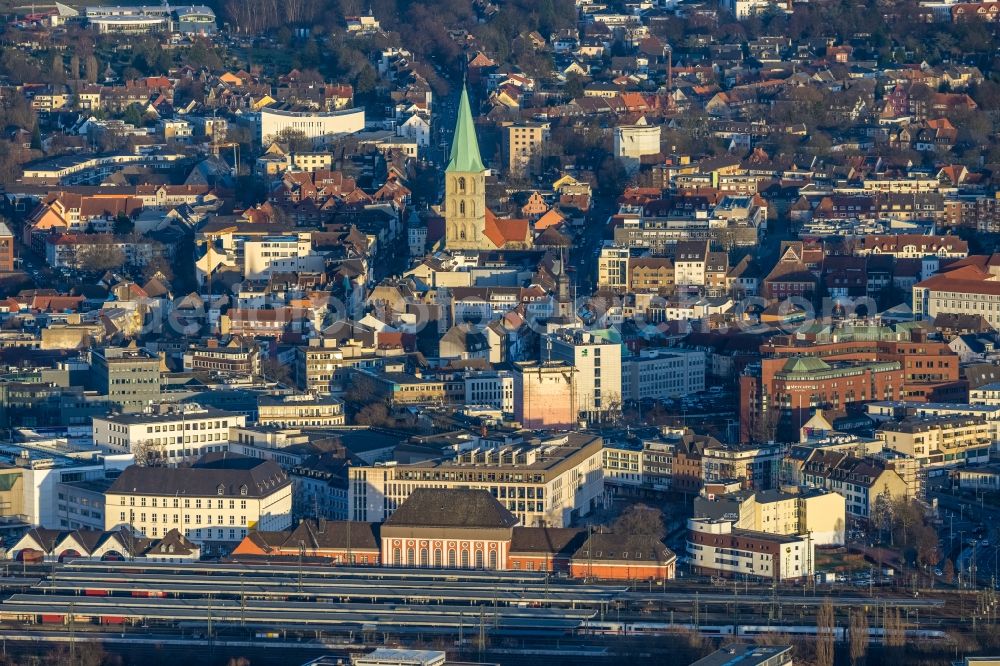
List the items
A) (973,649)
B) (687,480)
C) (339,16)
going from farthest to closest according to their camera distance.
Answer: (339,16) → (687,480) → (973,649)

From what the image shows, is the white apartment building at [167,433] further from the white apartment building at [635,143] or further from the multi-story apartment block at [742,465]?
the white apartment building at [635,143]

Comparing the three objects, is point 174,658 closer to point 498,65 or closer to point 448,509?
point 448,509

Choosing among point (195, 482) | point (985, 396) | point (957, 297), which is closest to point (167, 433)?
point (195, 482)

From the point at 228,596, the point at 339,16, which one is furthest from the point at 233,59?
the point at 228,596

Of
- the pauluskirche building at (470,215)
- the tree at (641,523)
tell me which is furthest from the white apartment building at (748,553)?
the pauluskirche building at (470,215)

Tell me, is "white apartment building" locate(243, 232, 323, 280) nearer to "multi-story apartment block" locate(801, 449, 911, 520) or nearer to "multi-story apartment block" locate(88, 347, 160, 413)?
"multi-story apartment block" locate(88, 347, 160, 413)
